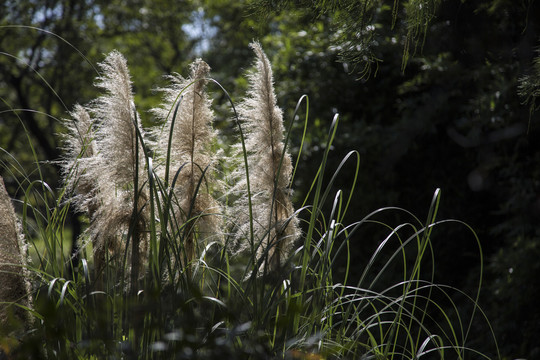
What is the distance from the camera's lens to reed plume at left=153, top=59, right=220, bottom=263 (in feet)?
8.04

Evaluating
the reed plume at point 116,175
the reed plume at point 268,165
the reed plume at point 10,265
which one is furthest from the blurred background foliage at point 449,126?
the reed plume at point 10,265

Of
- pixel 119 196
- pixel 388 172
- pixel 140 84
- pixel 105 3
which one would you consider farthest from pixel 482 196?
pixel 140 84

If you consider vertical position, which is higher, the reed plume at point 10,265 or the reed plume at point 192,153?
the reed plume at point 192,153

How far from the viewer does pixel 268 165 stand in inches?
101

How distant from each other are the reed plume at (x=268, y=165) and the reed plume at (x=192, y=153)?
0.59 ft

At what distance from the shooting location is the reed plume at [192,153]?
8.04 feet

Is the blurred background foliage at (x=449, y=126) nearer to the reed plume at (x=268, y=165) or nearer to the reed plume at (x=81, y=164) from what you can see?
the reed plume at (x=268, y=165)

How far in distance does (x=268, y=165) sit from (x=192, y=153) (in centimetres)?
34

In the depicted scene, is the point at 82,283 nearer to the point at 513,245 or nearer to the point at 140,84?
the point at 513,245

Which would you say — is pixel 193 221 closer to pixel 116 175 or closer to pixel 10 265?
pixel 116 175

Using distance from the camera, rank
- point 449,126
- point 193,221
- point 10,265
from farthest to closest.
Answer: point 449,126, point 193,221, point 10,265

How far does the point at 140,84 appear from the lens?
1262 cm

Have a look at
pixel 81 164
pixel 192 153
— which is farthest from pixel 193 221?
pixel 81 164

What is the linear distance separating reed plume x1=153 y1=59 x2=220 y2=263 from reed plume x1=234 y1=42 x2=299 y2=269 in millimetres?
180
